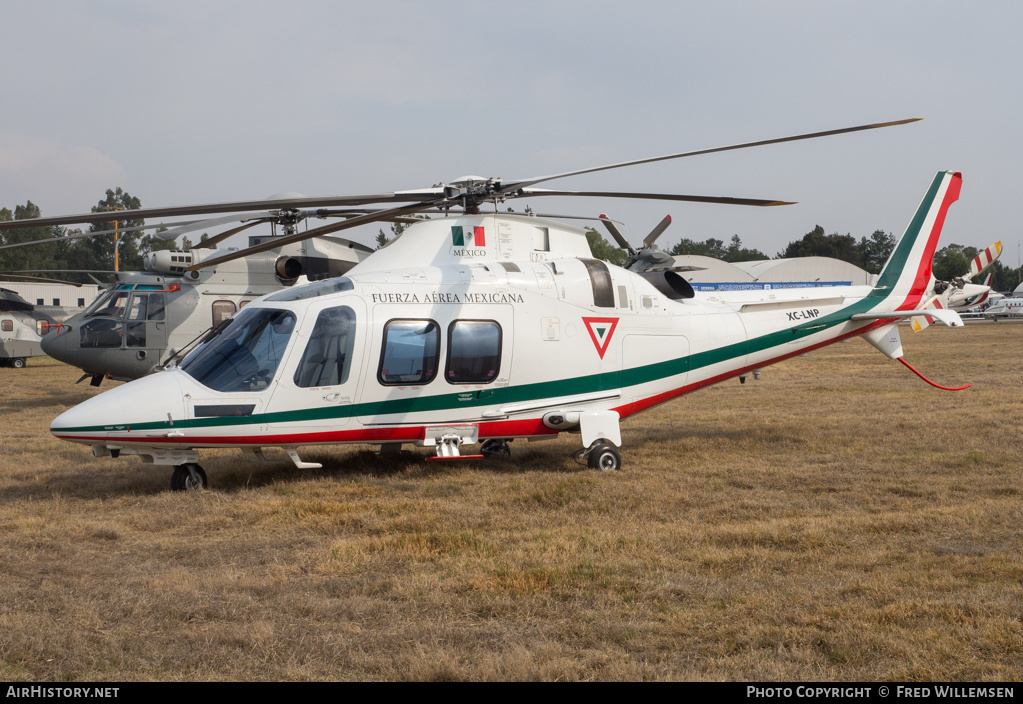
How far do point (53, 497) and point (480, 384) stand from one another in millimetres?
4263

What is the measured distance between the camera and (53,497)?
7.89 metres

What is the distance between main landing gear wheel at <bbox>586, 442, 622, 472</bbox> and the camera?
30.1 ft

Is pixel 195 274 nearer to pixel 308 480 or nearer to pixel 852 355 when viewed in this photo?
pixel 308 480

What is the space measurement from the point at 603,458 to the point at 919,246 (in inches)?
234

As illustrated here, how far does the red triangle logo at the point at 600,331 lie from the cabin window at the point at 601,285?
7.4 inches

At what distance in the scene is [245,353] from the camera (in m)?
8.16

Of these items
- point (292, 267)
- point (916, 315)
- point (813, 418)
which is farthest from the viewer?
point (292, 267)

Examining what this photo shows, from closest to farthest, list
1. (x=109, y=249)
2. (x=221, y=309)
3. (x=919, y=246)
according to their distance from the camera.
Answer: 1. (x=919, y=246)
2. (x=221, y=309)
3. (x=109, y=249)

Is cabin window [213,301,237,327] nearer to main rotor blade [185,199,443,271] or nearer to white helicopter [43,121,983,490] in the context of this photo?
main rotor blade [185,199,443,271]

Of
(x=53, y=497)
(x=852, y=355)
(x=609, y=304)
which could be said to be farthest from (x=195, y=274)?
(x=852, y=355)

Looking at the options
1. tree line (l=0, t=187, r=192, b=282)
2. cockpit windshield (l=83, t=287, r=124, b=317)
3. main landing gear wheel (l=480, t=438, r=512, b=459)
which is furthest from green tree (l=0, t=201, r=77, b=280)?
main landing gear wheel (l=480, t=438, r=512, b=459)

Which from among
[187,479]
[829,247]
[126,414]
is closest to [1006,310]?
[829,247]

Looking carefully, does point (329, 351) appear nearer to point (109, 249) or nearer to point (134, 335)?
point (134, 335)

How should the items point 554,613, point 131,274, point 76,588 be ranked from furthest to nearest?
1. point 131,274
2. point 76,588
3. point 554,613
